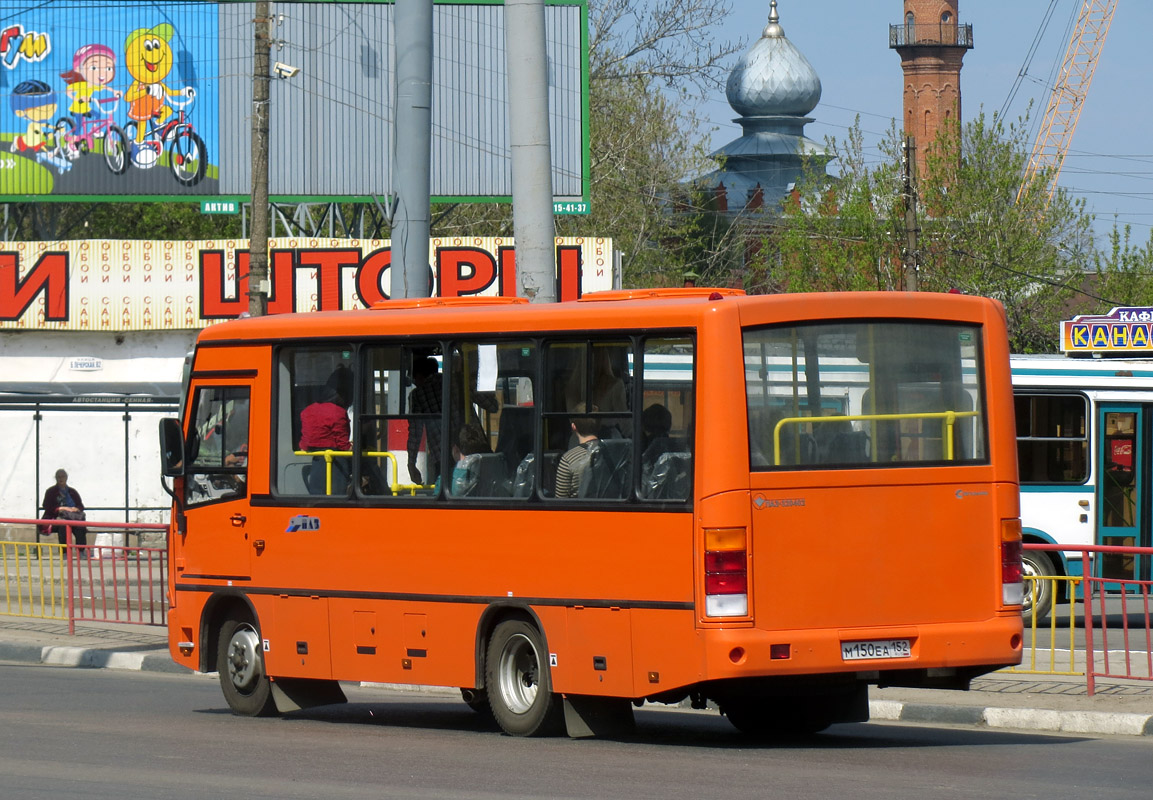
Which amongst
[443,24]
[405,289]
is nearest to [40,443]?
[443,24]

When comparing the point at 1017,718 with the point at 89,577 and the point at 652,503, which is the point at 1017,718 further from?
the point at 89,577

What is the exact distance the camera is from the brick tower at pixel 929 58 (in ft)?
336

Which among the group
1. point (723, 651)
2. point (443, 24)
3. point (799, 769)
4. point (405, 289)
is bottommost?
point (799, 769)

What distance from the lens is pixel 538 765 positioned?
9.54 m

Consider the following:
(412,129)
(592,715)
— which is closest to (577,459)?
(592,715)

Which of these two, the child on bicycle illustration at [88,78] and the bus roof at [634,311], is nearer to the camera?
the bus roof at [634,311]

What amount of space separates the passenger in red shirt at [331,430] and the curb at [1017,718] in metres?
4.05

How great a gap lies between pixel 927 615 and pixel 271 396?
465cm

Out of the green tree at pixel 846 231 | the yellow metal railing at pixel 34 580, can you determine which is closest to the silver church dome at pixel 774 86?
the green tree at pixel 846 231

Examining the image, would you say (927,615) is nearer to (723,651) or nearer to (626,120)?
(723,651)

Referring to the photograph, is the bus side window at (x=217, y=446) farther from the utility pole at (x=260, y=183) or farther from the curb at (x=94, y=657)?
the utility pole at (x=260, y=183)

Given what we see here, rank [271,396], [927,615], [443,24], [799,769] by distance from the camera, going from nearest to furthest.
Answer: [799,769] → [927,615] → [271,396] → [443,24]

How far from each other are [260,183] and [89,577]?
700 centimetres

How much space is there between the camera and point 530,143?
14500 mm
